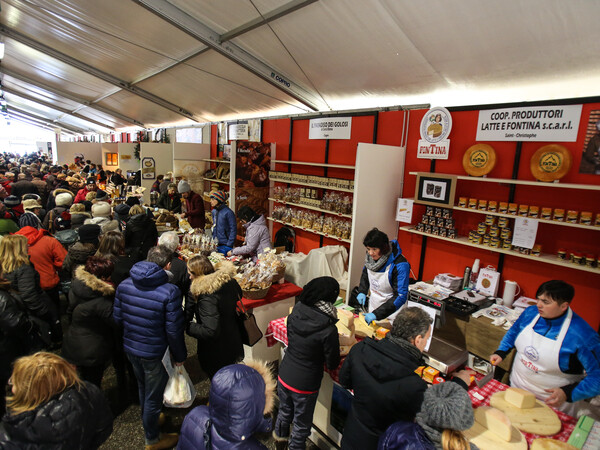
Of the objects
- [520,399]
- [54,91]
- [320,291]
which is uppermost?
[54,91]

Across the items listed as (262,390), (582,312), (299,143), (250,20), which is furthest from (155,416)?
(299,143)

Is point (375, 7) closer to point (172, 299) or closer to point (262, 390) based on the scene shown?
point (172, 299)

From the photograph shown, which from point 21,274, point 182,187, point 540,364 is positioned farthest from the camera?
point 182,187

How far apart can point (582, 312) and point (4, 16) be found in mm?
10667

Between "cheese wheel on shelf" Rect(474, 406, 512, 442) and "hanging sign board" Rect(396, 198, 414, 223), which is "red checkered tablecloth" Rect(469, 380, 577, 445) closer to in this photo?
"cheese wheel on shelf" Rect(474, 406, 512, 442)

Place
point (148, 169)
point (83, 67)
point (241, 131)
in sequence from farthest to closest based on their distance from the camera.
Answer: point (148, 169)
point (83, 67)
point (241, 131)

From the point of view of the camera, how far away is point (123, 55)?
709 cm

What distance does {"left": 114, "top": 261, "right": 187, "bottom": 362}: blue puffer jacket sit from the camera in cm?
238

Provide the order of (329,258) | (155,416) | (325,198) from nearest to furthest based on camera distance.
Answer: (155,416)
(329,258)
(325,198)

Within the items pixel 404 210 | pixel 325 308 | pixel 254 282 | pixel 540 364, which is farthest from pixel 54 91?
pixel 540 364

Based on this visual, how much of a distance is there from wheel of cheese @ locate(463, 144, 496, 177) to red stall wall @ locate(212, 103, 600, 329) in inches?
6.2

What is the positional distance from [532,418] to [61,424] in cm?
235

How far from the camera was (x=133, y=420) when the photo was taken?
305 centimetres

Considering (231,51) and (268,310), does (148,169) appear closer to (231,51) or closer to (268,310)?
(231,51)
